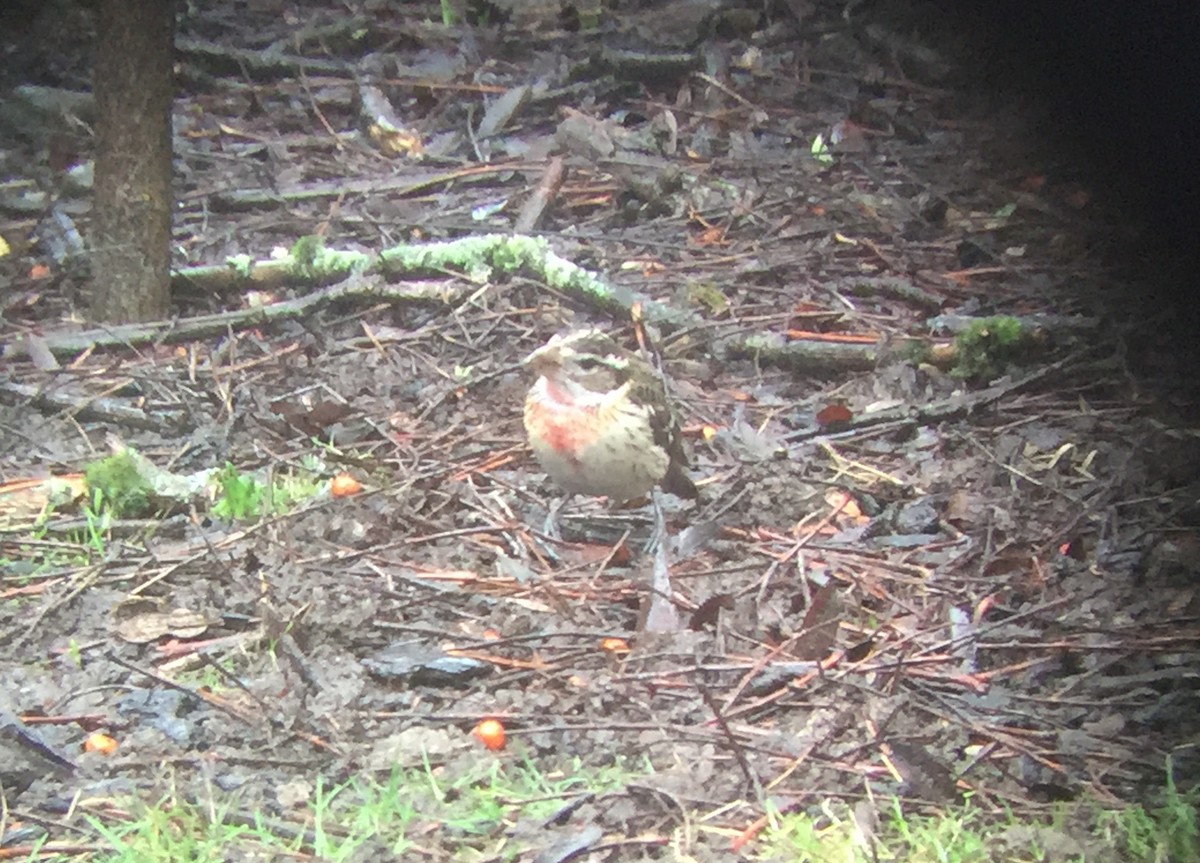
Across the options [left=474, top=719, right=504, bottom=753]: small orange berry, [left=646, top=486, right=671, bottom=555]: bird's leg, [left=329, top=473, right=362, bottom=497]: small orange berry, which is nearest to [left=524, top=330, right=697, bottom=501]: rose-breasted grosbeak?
[left=646, top=486, right=671, bottom=555]: bird's leg

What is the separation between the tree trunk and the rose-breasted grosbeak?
949 millimetres

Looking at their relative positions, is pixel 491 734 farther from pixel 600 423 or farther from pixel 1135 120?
pixel 1135 120

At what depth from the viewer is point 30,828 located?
4.47 feet

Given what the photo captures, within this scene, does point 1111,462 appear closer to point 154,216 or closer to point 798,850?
point 798,850

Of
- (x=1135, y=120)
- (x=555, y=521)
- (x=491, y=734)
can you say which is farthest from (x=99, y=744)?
(x=1135, y=120)

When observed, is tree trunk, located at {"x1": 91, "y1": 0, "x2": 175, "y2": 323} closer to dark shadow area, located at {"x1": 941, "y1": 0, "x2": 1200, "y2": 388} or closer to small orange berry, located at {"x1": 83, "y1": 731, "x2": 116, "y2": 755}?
small orange berry, located at {"x1": 83, "y1": 731, "x2": 116, "y2": 755}

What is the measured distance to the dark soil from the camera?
1.49 meters

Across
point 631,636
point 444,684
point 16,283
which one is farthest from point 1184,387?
point 16,283

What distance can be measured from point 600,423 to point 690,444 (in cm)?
26

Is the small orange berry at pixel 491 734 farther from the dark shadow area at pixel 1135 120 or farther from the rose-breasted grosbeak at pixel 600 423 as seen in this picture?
the dark shadow area at pixel 1135 120

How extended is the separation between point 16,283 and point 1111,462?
2.19 metres

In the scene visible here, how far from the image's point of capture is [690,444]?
2.27 metres

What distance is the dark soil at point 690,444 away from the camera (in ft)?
4.89

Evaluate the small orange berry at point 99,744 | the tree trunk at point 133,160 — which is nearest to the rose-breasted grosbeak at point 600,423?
the small orange berry at point 99,744
